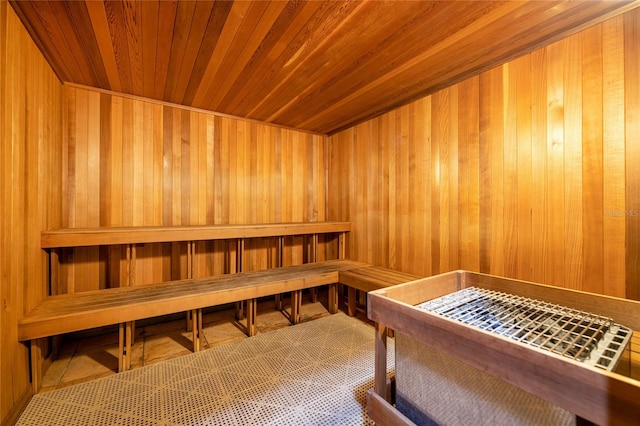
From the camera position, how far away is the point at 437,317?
0.86 meters

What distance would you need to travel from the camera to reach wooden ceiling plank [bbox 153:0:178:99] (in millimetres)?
1419

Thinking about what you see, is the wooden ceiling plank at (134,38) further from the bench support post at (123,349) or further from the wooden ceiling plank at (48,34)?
the bench support post at (123,349)

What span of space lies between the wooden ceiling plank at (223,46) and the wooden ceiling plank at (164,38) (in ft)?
0.88

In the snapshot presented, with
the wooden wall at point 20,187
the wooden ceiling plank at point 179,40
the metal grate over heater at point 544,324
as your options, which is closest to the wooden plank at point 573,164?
the metal grate over heater at point 544,324

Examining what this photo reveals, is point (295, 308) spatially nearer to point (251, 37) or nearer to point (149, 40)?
point (251, 37)

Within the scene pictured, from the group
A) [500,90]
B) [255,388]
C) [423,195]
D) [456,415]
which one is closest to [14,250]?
[255,388]

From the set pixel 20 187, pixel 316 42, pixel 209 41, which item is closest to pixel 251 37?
pixel 209 41

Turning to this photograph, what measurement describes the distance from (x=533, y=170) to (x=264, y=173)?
2.67 m

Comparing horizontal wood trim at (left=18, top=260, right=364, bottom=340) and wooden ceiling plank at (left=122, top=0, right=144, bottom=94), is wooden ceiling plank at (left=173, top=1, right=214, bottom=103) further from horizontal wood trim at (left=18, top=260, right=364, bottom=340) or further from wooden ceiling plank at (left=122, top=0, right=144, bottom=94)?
horizontal wood trim at (left=18, top=260, right=364, bottom=340)

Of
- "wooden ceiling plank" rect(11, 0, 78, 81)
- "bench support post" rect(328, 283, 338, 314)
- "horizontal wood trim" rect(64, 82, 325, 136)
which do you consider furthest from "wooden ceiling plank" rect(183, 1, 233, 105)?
"bench support post" rect(328, 283, 338, 314)

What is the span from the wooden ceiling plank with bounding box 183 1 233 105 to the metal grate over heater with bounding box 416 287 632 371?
6.12 ft

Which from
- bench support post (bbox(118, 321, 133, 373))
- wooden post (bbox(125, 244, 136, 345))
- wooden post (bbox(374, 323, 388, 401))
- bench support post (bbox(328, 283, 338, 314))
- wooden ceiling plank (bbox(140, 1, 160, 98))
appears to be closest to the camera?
wooden post (bbox(374, 323, 388, 401))

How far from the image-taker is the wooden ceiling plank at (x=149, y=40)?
1422mm

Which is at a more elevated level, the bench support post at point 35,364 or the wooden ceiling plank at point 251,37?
the wooden ceiling plank at point 251,37
